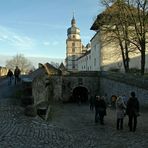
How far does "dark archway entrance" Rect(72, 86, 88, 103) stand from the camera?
53875 millimetres

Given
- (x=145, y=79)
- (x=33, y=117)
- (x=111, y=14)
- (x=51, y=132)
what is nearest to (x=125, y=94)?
(x=145, y=79)

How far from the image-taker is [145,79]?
29.2 m

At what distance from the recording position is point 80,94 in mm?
55688

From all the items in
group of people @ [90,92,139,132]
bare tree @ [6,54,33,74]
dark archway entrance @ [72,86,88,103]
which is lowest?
dark archway entrance @ [72,86,88,103]

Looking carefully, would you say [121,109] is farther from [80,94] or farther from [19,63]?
[19,63]

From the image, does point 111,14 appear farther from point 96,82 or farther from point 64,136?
point 64,136

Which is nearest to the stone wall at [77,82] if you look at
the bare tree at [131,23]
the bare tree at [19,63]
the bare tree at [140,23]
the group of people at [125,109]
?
the bare tree at [131,23]

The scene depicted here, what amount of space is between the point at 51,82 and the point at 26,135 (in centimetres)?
3698

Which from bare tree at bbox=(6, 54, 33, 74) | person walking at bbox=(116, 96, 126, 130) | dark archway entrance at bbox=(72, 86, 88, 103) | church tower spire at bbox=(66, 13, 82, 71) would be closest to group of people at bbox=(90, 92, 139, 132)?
person walking at bbox=(116, 96, 126, 130)

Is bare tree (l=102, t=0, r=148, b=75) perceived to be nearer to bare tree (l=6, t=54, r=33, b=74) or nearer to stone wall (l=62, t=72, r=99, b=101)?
stone wall (l=62, t=72, r=99, b=101)

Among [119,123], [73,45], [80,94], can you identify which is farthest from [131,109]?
[73,45]

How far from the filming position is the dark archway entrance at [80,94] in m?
53.9

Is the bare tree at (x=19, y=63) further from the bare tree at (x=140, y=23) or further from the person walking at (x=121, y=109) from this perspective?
the person walking at (x=121, y=109)

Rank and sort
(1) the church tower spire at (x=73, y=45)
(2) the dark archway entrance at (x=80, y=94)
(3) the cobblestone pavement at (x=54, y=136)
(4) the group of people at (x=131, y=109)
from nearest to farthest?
(3) the cobblestone pavement at (x=54, y=136) < (4) the group of people at (x=131, y=109) < (2) the dark archway entrance at (x=80, y=94) < (1) the church tower spire at (x=73, y=45)
